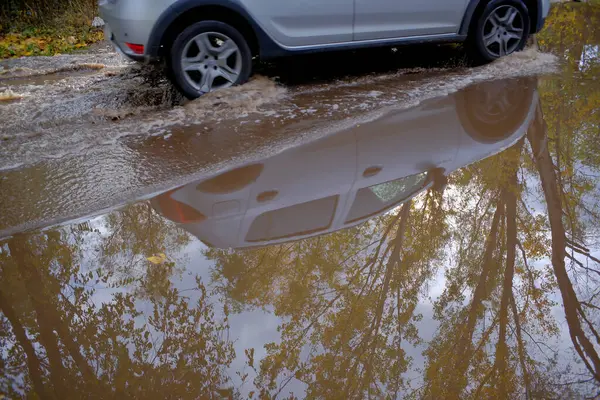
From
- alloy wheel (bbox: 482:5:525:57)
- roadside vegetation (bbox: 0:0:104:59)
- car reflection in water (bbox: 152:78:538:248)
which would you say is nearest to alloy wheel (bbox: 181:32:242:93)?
car reflection in water (bbox: 152:78:538:248)

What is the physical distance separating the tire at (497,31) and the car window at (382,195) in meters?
3.53

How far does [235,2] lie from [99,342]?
13.3 ft

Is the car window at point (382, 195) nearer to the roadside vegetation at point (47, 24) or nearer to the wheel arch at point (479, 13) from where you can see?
the wheel arch at point (479, 13)

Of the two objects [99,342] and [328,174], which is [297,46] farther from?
[99,342]

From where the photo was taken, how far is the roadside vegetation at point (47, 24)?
9992 millimetres

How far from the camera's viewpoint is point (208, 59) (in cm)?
582

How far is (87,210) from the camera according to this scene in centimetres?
375

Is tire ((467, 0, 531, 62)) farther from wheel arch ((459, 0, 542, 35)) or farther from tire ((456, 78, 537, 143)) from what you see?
tire ((456, 78, 537, 143))

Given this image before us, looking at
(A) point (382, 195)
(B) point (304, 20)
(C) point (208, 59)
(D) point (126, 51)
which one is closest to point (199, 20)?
(C) point (208, 59)

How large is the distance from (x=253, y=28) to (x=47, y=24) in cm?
716

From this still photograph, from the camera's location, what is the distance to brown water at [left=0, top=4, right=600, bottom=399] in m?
2.55

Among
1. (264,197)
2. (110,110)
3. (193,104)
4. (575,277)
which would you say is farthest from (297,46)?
(575,277)

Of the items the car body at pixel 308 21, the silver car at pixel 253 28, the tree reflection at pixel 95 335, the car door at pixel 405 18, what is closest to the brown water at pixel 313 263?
the tree reflection at pixel 95 335

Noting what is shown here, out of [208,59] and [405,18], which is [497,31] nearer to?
[405,18]
